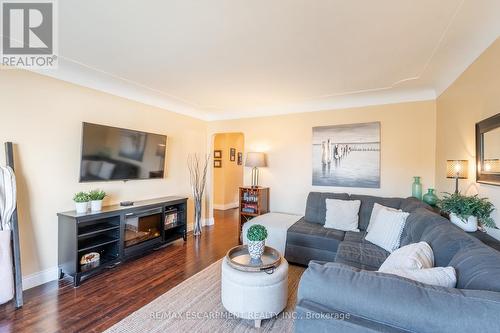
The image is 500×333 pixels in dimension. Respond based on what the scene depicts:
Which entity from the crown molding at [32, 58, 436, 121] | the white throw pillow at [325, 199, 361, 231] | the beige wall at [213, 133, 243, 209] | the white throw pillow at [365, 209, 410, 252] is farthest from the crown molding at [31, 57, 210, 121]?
the white throw pillow at [365, 209, 410, 252]

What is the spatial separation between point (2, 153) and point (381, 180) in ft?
15.8

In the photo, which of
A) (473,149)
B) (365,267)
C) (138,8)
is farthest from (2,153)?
(473,149)

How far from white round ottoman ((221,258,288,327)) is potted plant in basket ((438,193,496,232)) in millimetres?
1635

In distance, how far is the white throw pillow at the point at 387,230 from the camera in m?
2.48

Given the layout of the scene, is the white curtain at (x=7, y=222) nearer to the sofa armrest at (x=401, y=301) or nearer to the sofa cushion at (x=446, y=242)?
the sofa armrest at (x=401, y=301)

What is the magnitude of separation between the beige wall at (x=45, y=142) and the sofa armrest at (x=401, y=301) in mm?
3069

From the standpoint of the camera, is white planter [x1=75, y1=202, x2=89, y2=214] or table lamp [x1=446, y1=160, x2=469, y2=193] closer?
table lamp [x1=446, y1=160, x2=469, y2=193]

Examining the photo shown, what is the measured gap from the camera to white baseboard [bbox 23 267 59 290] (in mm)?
2531

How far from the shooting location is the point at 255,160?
Answer: 171 inches

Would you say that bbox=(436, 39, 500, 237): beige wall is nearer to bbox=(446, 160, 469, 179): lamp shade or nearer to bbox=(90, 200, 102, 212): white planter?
bbox=(446, 160, 469, 179): lamp shade

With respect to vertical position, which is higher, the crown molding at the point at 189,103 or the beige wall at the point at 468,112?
the crown molding at the point at 189,103

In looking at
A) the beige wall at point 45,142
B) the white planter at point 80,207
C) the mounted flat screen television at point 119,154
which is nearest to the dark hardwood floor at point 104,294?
the beige wall at point 45,142

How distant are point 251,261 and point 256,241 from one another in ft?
0.63

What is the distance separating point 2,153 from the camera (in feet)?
7.84
